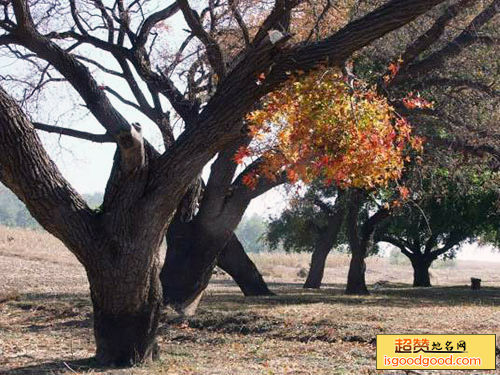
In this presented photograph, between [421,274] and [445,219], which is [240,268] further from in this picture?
[421,274]

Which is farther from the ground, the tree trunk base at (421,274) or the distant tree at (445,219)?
the distant tree at (445,219)

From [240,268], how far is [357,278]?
5.72m

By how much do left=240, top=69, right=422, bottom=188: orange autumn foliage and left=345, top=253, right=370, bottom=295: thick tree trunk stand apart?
15.0m

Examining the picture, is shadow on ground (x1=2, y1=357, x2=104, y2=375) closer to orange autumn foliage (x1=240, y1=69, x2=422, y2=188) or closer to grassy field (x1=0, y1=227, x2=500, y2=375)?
grassy field (x1=0, y1=227, x2=500, y2=375)

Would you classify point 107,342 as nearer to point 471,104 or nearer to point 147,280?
point 147,280

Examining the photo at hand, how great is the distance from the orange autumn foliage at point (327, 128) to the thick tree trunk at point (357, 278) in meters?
15.0

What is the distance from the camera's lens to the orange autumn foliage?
24.7 feet

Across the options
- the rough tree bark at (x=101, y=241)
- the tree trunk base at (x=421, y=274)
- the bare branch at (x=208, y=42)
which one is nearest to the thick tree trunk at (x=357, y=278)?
the bare branch at (x=208, y=42)

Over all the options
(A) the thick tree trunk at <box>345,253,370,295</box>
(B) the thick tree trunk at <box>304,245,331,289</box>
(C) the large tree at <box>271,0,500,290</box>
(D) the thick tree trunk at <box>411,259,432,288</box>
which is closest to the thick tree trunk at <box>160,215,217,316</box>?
(C) the large tree at <box>271,0,500,290</box>

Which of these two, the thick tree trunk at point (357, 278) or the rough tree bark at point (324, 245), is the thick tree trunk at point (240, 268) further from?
the rough tree bark at point (324, 245)

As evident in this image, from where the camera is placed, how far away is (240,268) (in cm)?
1816

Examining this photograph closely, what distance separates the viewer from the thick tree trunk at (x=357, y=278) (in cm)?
2248

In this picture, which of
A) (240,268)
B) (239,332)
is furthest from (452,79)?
(240,268)

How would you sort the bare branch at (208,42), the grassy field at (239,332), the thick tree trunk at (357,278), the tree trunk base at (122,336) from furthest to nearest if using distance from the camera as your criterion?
the thick tree trunk at (357,278) < the bare branch at (208,42) < the grassy field at (239,332) < the tree trunk base at (122,336)
